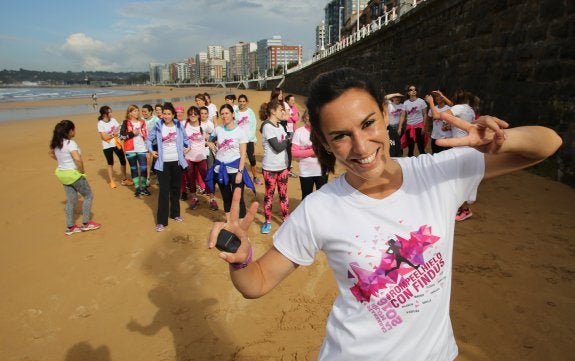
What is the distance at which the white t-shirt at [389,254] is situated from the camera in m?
1.39

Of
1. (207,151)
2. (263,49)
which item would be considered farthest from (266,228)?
(263,49)

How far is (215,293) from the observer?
13.8 feet

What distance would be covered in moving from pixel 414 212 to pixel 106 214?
6913 millimetres

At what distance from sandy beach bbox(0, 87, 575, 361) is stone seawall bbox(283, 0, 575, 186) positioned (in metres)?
1.76

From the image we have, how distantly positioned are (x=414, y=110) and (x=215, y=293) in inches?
257

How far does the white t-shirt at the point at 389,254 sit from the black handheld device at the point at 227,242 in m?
0.18

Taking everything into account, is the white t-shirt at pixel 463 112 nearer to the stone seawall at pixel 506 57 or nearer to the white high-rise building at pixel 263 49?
the stone seawall at pixel 506 57

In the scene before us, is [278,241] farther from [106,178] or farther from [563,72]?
[106,178]

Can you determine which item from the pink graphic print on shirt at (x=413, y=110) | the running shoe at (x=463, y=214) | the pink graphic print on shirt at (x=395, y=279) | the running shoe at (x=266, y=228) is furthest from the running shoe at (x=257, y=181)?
the pink graphic print on shirt at (x=395, y=279)

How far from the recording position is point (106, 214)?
698 centimetres

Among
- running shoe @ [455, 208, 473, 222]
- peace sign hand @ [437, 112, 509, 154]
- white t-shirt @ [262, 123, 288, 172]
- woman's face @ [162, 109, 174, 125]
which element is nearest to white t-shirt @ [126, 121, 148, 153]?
woman's face @ [162, 109, 174, 125]

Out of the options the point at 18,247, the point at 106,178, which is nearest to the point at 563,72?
the point at 18,247

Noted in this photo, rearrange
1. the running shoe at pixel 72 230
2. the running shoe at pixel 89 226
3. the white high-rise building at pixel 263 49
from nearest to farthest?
the running shoe at pixel 72 230 < the running shoe at pixel 89 226 < the white high-rise building at pixel 263 49

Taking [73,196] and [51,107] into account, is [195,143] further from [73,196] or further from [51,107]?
[51,107]
